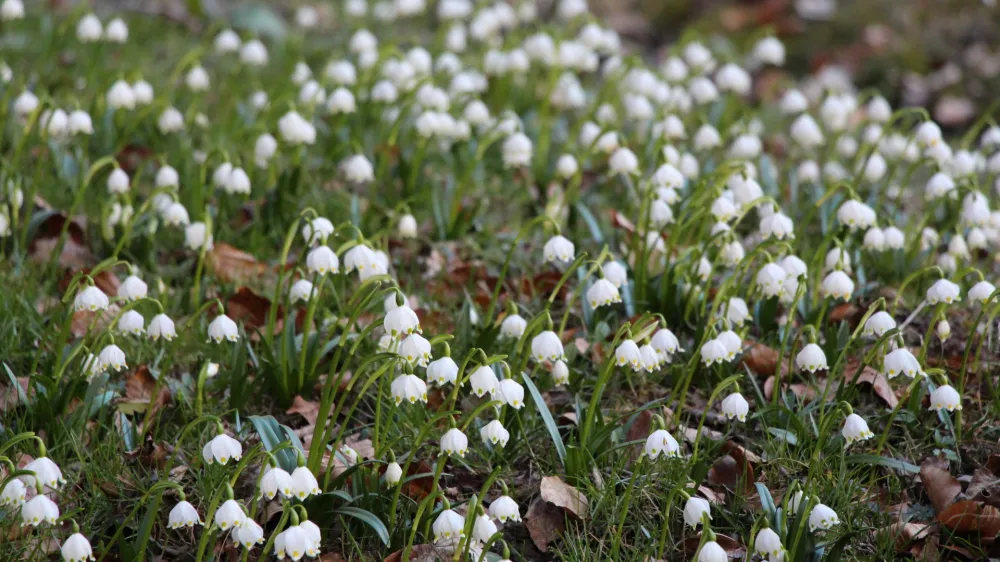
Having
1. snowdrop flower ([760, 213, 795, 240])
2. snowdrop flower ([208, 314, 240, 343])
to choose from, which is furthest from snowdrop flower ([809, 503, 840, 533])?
snowdrop flower ([208, 314, 240, 343])

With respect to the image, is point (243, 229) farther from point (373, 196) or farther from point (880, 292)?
point (880, 292)

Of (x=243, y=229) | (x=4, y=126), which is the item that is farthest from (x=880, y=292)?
(x=4, y=126)

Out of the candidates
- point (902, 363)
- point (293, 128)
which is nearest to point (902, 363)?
point (902, 363)

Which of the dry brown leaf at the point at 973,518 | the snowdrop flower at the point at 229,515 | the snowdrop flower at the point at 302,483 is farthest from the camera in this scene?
the dry brown leaf at the point at 973,518

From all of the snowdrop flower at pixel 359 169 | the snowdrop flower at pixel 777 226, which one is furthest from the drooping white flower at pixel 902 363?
the snowdrop flower at pixel 359 169

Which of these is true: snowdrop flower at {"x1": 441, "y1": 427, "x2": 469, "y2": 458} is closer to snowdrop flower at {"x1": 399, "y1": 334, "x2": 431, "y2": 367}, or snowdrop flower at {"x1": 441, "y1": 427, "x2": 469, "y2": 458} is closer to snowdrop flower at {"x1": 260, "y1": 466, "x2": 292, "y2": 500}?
snowdrop flower at {"x1": 399, "y1": 334, "x2": 431, "y2": 367}

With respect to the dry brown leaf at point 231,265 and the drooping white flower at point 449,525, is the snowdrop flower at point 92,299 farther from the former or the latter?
the drooping white flower at point 449,525
